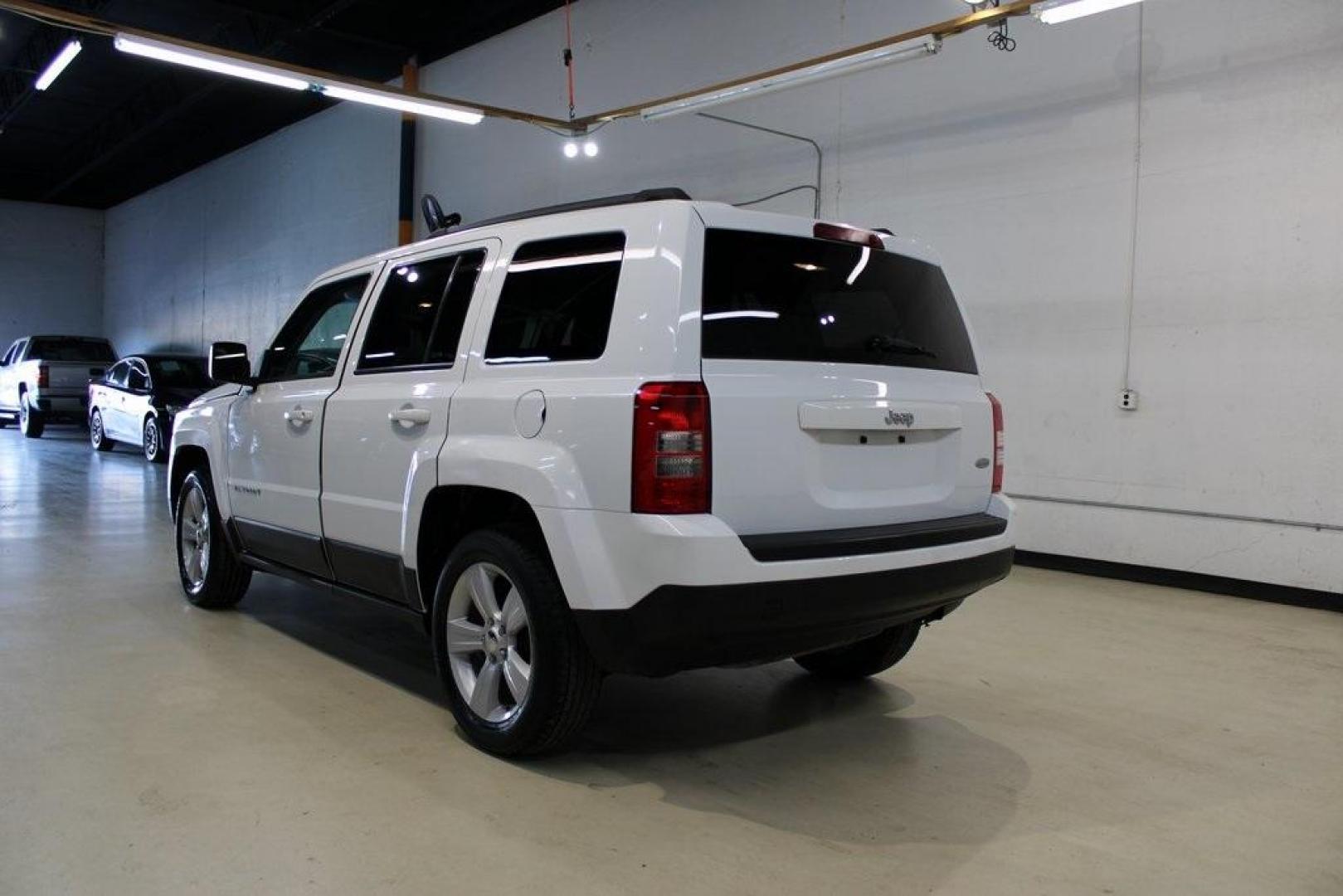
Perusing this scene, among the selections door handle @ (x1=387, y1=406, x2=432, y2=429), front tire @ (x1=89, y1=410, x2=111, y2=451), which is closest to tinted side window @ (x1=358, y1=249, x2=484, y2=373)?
door handle @ (x1=387, y1=406, x2=432, y2=429)

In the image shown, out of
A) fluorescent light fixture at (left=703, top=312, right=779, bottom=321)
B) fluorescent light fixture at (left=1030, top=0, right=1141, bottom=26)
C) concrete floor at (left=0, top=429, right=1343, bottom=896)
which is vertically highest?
fluorescent light fixture at (left=1030, top=0, right=1141, bottom=26)

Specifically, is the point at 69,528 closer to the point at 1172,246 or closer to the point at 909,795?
the point at 909,795

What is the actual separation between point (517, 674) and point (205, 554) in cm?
270

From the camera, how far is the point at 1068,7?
482 cm

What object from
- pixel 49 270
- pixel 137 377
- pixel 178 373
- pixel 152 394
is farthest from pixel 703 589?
pixel 49 270

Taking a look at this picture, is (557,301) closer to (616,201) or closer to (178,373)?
(616,201)

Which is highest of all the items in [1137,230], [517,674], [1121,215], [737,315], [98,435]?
[1121,215]

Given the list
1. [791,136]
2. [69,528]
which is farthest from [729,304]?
[69,528]

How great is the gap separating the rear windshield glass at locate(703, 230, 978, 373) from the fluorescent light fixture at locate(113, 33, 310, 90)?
18.7 feet

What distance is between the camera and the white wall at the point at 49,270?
73.3 feet

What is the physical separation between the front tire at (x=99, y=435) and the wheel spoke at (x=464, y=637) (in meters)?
13.3

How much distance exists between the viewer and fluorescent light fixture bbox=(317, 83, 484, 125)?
744 cm

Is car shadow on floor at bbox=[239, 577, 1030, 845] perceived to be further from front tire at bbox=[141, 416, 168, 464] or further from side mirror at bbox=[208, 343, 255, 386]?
front tire at bbox=[141, 416, 168, 464]

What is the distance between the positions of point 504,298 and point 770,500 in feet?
3.84
